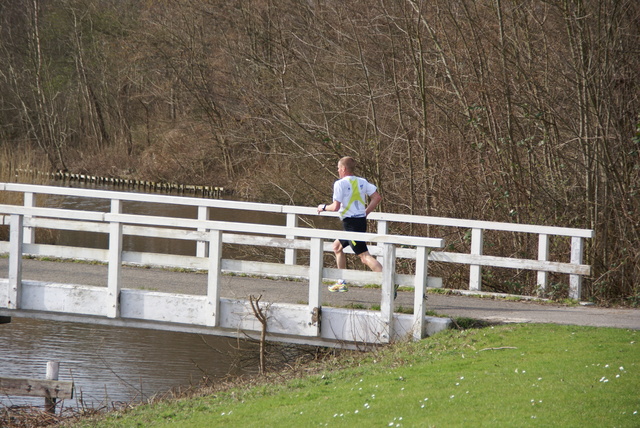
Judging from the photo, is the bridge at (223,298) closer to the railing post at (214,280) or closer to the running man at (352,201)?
the railing post at (214,280)

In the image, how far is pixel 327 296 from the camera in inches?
407

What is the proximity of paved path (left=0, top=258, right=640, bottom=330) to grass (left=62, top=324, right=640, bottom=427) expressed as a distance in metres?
0.78

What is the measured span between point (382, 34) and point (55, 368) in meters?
11.5

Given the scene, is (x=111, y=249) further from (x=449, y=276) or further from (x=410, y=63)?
(x=410, y=63)

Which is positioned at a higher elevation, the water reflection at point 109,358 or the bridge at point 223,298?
the bridge at point 223,298

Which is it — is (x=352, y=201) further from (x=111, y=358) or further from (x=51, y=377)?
(x=111, y=358)

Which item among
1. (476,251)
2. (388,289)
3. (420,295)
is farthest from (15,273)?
(476,251)

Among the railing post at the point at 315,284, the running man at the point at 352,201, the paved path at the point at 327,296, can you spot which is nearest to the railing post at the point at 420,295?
the paved path at the point at 327,296

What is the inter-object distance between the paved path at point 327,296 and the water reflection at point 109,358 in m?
0.92

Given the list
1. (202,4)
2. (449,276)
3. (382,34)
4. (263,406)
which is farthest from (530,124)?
(202,4)

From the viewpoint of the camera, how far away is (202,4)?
31078 mm

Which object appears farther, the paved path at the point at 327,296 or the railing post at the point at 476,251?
the railing post at the point at 476,251

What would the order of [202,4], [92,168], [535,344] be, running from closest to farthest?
[535,344] < [202,4] < [92,168]

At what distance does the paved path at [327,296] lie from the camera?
9.22 m
